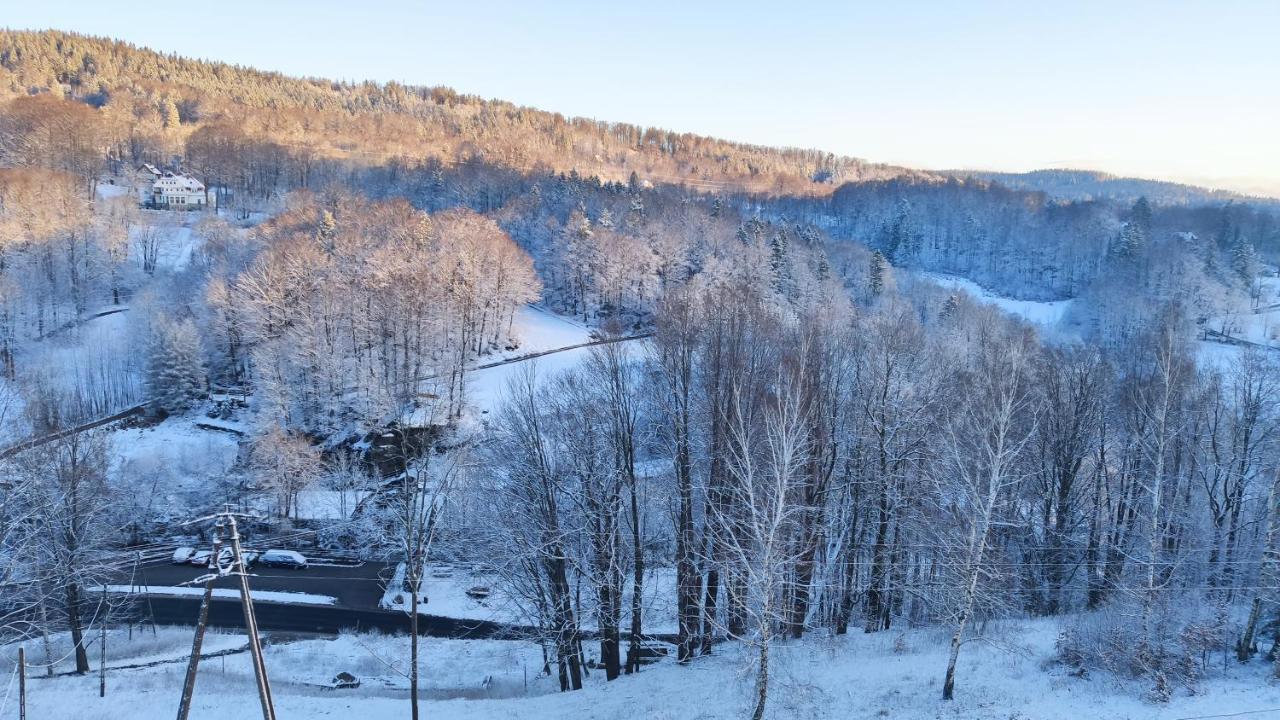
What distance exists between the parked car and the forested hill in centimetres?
9754

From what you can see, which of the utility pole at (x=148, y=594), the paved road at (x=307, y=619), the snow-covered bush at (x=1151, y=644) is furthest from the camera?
the paved road at (x=307, y=619)

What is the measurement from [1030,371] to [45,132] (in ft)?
393

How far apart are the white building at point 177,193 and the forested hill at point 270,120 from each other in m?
20.3

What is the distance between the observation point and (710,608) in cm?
2072

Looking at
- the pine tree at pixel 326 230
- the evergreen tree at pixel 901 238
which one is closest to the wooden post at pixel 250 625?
the pine tree at pixel 326 230

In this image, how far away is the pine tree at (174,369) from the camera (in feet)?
158

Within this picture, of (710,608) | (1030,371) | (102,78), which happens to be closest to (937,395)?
(710,608)

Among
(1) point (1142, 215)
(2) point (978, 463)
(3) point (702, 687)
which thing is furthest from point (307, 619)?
(1) point (1142, 215)

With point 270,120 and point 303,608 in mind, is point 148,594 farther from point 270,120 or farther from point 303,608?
point 270,120

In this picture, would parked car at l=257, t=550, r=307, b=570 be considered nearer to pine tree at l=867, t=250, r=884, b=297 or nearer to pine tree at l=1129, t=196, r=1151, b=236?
pine tree at l=867, t=250, r=884, b=297

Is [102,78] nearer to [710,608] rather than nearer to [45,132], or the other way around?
[45,132]

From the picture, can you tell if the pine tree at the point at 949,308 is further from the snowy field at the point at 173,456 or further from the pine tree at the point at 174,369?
the pine tree at the point at 174,369

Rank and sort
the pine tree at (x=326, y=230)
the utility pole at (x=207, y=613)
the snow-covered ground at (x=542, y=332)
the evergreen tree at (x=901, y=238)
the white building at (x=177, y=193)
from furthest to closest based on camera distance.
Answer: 1. the evergreen tree at (x=901, y=238)
2. the white building at (x=177, y=193)
3. the pine tree at (x=326, y=230)
4. the snow-covered ground at (x=542, y=332)
5. the utility pole at (x=207, y=613)

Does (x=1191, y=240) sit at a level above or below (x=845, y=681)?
above
